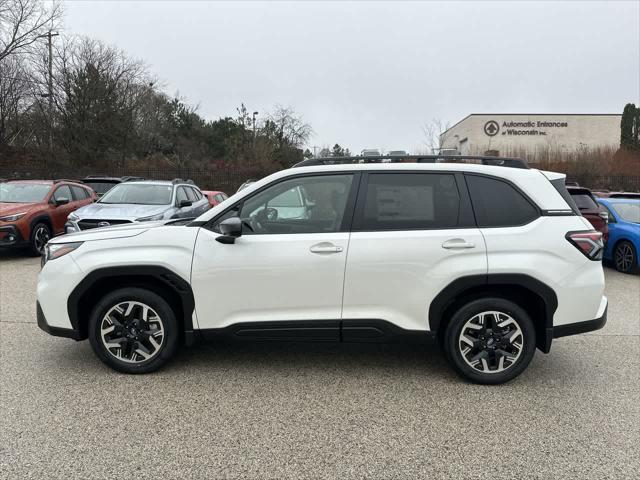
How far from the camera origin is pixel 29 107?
2902 cm

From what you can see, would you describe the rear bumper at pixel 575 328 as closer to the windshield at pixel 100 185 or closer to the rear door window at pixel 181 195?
the rear door window at pixel 181 195

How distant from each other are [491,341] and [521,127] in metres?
44.0

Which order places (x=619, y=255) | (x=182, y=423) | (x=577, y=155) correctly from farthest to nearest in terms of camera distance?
(x=577, y=155) < (x=619, y=255) < (x=182, y=423)

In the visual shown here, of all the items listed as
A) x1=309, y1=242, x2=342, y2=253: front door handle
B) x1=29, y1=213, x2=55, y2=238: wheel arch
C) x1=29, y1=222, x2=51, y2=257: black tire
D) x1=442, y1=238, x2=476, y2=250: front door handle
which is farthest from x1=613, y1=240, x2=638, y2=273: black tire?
x1=29, y1=213, x2=55, y2=238: wheel arch

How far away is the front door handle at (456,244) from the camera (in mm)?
3711

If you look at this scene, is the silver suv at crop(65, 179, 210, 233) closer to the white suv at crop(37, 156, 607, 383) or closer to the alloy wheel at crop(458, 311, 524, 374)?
the white suv at crop(37, 156, 607, 383)

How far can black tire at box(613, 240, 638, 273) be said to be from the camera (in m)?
8.92

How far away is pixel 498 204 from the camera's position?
151 inches

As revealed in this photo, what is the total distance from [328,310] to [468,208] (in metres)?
1.42

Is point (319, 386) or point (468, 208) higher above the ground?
point (468, 208)

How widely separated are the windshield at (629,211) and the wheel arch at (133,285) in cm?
909

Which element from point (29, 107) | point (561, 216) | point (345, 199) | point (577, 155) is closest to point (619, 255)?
point (561, 216)

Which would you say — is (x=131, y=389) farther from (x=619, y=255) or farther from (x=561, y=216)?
(x=619, y=255)

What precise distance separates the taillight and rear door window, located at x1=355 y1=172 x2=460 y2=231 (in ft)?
3.00
